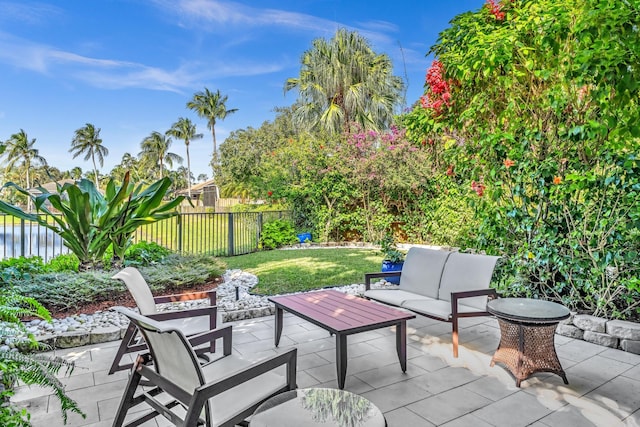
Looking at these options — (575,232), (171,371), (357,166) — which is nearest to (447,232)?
(357,166)

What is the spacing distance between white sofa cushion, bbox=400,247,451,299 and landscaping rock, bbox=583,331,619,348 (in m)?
1.43

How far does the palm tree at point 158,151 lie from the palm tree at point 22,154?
34.4 ft

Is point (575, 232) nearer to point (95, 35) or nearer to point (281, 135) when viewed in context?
point (95, 35)

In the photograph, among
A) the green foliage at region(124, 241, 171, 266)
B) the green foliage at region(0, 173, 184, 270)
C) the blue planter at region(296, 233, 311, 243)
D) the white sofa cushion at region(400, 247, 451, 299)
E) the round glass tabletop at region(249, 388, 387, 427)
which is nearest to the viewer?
the round glass tabletop at region(249, 388, 387, 427)

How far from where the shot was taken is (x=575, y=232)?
3.53 meters

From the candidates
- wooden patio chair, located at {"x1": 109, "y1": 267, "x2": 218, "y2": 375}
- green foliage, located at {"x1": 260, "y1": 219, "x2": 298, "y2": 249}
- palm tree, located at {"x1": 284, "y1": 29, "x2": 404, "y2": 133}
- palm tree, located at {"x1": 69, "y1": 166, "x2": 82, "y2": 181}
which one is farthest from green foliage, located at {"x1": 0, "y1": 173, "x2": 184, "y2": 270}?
palm tree, located at {"x1": 69, "y1": 166, "x2": 82, "y2": 181}

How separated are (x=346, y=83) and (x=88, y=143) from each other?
36627mm

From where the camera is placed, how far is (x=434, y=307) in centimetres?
337

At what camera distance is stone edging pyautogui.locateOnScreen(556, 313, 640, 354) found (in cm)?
319

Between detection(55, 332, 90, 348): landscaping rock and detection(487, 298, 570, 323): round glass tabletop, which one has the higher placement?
detection(487, 298, 570, 323): round glass tabletop

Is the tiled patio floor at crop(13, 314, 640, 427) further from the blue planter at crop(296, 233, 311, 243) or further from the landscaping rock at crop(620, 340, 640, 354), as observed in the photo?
the blue planter at crop(296, 233, 311, 243)

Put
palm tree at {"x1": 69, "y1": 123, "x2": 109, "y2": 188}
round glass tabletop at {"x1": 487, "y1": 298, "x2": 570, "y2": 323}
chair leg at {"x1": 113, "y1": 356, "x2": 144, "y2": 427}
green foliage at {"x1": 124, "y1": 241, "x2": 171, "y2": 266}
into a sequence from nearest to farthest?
chair leg at {"x1": 113, "y1": 356, "x2": 144, "y2": 427}, round glass tabletop at {"x1": 487, "y1": 298, "x2": 570, "y2": 323}, green foliage at {"x1": 124, "y1": 241, "x2": 171, "y2": 266}, palm tree at {"x1": 69, "y1": 123, "x2": 109, "y2": 188}

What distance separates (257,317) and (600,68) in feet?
12.9

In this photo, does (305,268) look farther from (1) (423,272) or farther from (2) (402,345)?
(2) (402,345)
